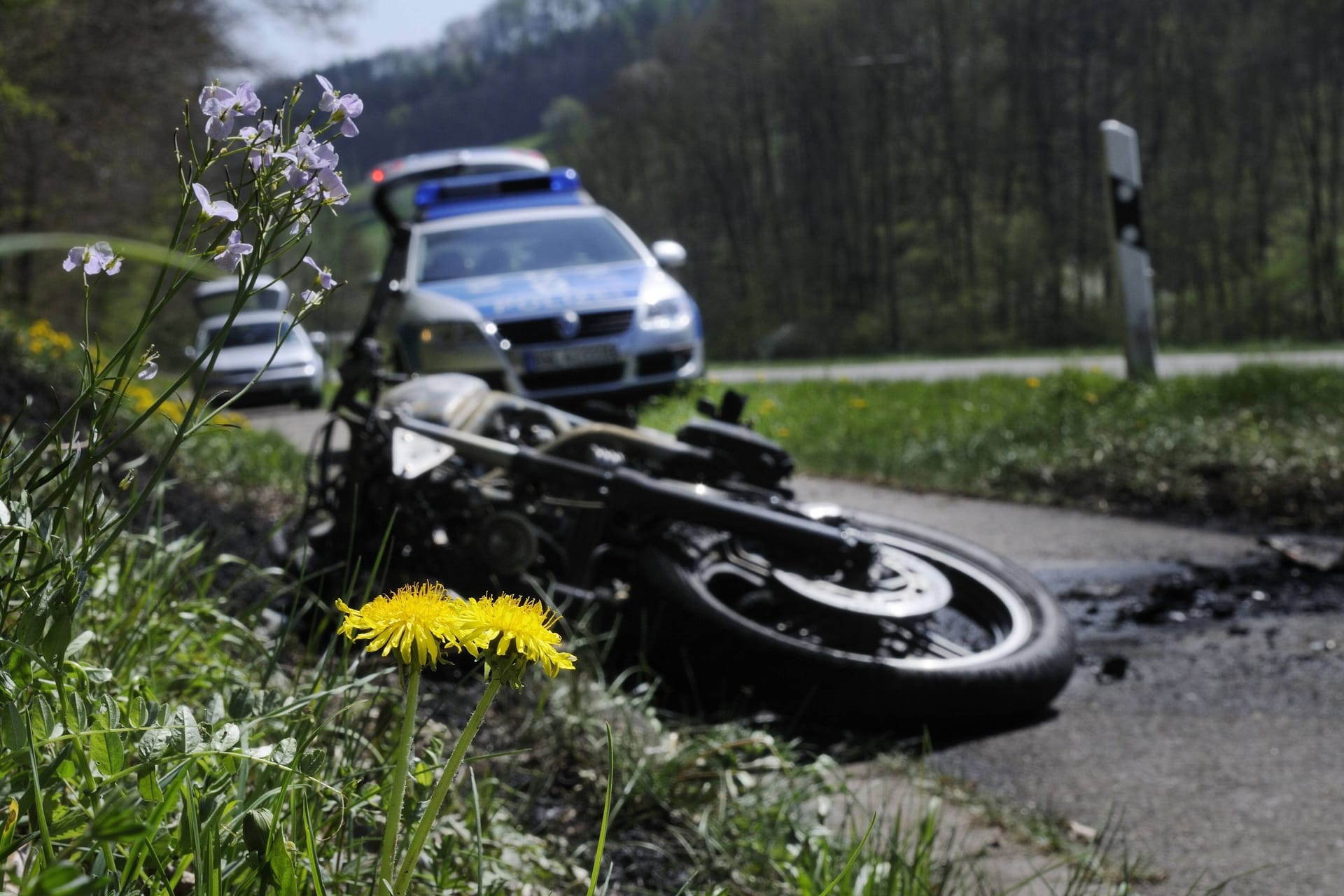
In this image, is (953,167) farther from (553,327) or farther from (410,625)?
(410,625)

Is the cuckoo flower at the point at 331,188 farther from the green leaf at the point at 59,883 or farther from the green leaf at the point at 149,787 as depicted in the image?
the green leaf at the point at 59,883

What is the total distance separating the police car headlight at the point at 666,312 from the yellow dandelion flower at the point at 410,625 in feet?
26.2

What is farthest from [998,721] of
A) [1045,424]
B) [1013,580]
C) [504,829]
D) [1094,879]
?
[1045,424]

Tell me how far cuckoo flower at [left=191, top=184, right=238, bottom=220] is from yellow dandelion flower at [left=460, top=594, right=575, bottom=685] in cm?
40

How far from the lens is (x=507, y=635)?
91 cm

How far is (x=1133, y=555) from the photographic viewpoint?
16.3ft

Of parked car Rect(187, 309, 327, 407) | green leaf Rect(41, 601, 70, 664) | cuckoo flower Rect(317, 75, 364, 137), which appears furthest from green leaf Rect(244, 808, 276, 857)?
parked car Rect(187, 309, 327, 407)

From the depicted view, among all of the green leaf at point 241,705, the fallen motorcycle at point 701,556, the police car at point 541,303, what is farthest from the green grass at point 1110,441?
the green leaf at point 241,705

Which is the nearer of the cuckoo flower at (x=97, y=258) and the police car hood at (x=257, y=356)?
the cuckoo flower at (x=97, y=258)

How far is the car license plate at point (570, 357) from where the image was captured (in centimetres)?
840

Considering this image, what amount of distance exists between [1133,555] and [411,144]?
7472 cm

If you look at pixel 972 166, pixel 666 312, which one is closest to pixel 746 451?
pixel 666 312

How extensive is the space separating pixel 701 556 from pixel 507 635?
2.64m

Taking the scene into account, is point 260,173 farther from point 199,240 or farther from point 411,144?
point 411,144
